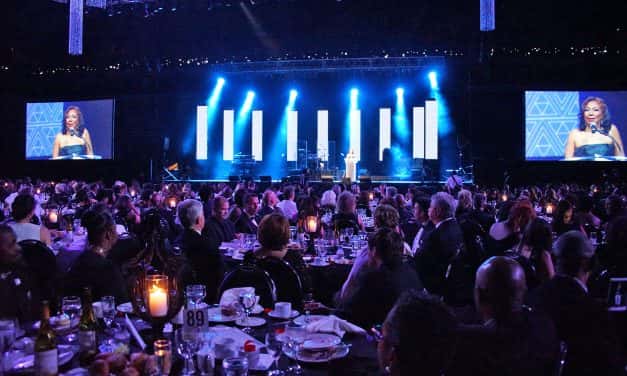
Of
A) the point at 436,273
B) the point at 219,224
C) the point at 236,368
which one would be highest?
the point at 219,224

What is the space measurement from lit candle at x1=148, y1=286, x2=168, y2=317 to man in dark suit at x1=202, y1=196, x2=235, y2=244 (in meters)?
3.83

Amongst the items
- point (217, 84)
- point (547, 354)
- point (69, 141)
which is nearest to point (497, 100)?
point (217, 84)

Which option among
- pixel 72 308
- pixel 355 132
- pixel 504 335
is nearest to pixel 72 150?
pixel 355 132

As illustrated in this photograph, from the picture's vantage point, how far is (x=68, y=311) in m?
2.81

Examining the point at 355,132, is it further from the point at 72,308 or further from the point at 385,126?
the point at 72,308

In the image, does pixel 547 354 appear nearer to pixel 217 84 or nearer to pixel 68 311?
pixel 68 311

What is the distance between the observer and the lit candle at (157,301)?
2230mm

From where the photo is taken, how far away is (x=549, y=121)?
1702 cm

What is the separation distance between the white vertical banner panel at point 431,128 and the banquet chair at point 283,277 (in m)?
16.0

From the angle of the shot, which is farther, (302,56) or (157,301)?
(302,56)

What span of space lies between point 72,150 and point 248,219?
14.7 m

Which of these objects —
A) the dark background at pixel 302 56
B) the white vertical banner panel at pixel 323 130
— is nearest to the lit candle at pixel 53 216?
the dark background at pixel 302 56

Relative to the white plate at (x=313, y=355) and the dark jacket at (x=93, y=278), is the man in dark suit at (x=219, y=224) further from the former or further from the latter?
the white plate at (x=313, y=355)

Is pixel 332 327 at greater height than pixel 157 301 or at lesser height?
lesser
